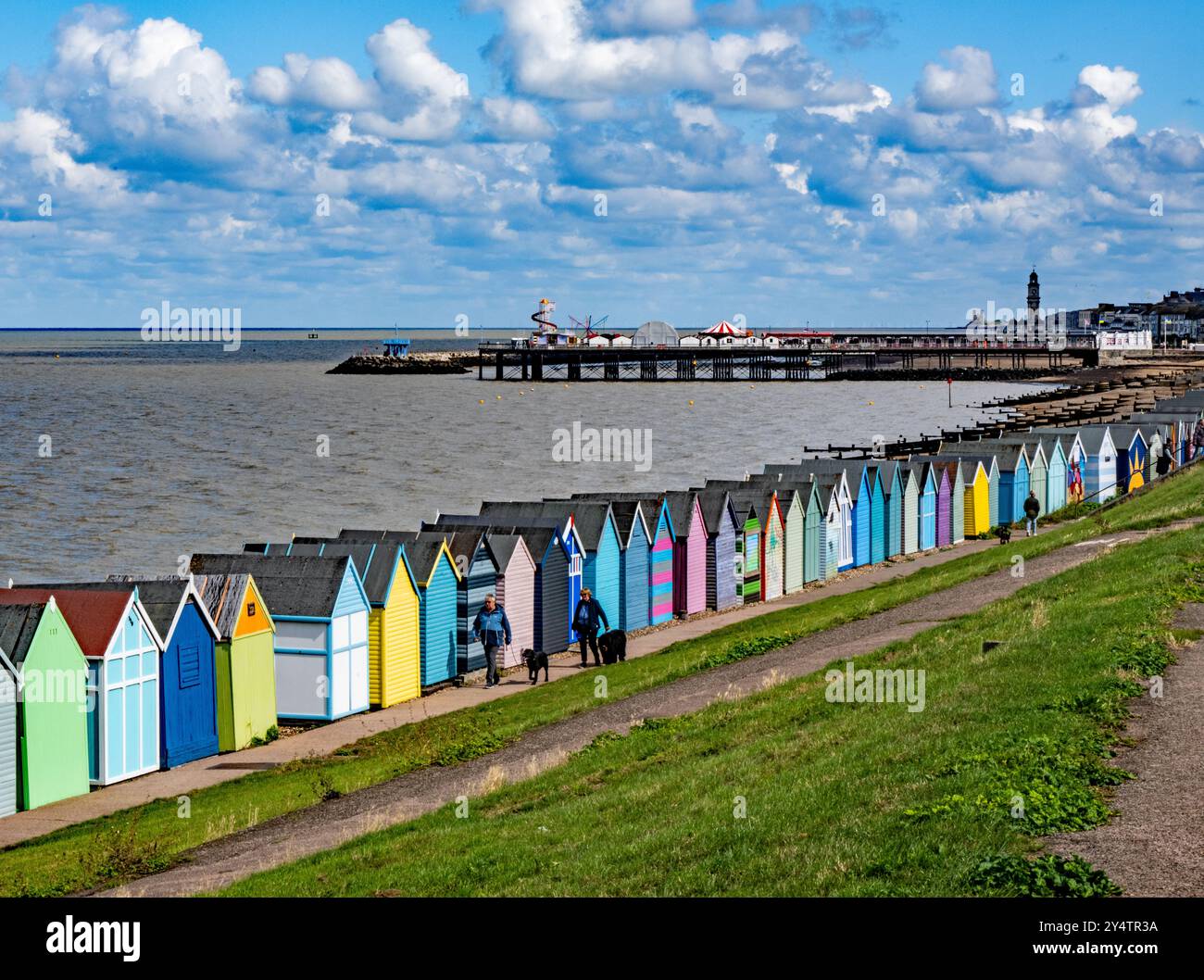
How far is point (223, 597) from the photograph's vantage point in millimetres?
23344

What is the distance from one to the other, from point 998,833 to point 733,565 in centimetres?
2615

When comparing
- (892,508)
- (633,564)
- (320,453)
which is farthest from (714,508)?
(320,453)

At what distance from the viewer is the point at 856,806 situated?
12469mm

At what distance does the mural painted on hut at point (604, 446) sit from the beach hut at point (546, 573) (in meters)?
49.6

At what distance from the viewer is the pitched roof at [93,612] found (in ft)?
67.9

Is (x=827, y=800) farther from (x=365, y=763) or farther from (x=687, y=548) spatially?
(x=687, y=548)

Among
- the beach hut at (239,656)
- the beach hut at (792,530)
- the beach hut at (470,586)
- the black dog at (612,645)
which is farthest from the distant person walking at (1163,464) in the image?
the beach hut at (239,656)

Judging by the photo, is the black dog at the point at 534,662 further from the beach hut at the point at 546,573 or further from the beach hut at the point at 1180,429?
the beach hut at the point at 1180,429

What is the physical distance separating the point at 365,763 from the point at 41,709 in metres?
4.33

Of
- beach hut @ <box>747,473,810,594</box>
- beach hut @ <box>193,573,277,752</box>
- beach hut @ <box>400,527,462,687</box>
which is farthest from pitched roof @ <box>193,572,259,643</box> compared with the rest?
beach hut @ <box>747,473,810,594</box>

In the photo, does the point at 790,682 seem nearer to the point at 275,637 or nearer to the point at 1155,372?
the point at 275,637

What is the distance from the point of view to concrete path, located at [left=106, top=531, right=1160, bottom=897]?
14852mm

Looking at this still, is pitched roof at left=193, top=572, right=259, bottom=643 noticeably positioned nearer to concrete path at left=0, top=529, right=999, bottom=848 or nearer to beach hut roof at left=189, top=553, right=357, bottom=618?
beach hut roof at left=189, top=553, right=357, bottom=618
